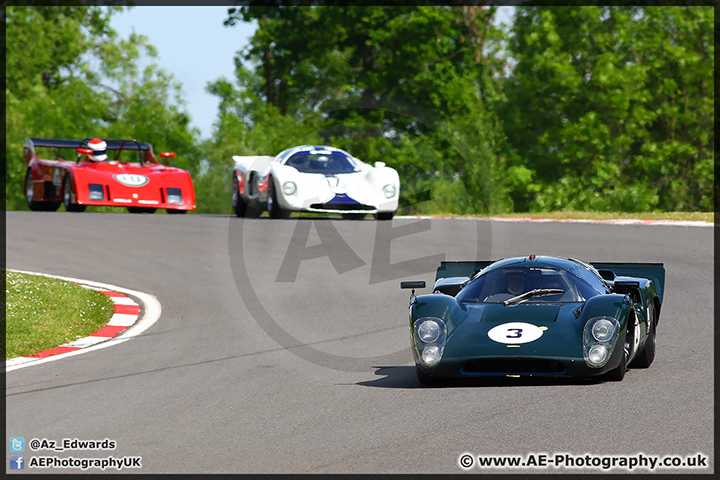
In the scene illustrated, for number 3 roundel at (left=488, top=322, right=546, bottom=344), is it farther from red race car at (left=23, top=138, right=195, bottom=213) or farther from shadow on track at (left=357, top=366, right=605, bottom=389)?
red race car at (left=23, top=138, right=195, bottom=213)

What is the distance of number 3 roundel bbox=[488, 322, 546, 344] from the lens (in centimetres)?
683

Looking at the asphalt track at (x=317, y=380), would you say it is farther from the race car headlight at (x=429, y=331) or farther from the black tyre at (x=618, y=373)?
the race car headlight at (x=429, y=331)

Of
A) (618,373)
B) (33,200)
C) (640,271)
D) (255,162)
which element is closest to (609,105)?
(255,162)

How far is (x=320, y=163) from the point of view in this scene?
1828cm

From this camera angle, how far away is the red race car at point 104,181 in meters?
20.3

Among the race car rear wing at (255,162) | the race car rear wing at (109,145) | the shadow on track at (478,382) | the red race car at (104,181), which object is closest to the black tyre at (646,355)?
the shadow on track at (478,382)

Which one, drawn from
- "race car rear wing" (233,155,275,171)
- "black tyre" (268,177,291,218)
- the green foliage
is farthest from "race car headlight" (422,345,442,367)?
the green foliage

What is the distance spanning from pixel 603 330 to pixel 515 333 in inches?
24.5

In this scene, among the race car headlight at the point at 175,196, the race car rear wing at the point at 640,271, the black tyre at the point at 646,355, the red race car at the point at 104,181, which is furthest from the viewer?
the race car headlight at the point at 175,196

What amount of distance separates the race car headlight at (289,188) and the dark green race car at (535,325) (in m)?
9.88

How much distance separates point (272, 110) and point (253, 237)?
1145 inches

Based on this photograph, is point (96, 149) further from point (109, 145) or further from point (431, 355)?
point (431, 355)

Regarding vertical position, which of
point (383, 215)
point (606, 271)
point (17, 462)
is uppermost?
point (383, 215)

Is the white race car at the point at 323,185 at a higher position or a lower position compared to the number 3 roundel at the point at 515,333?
higher
